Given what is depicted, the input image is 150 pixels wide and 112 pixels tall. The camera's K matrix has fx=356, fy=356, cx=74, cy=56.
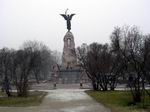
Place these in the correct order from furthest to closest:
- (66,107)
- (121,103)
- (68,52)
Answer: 1. (68,52)
2. (121,103)
3. (66,107)

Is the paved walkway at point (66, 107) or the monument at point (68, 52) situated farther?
the monument at point (68, 52)

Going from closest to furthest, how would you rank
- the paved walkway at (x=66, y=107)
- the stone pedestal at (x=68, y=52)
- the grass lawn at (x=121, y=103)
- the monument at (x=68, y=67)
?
1. the grass lawn at (x=121, y=103)
2. the paved walkway at (x=66, y=107)
3. the monument at (x=68, y=67)
4. the stone pedestal at (x=68, y=52)

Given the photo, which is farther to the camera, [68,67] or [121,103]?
[68,67]

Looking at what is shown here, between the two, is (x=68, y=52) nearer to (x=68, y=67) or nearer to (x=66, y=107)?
(x=68, y=67)

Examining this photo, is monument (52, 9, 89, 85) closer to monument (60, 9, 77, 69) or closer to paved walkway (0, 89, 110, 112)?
monument (60, 9, 77, 69)

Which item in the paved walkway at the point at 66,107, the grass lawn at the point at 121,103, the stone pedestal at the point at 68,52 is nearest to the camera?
the grass lawn at the point at 121,103

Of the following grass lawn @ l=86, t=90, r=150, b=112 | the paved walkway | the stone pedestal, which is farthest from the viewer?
the stone pedestal

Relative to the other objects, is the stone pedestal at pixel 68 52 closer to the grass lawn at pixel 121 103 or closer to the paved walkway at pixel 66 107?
the grass lawn at pixel 121 103

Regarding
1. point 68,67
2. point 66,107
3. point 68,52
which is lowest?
point 66,107

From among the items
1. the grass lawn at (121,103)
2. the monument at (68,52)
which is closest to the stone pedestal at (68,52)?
the monument at (68,52)

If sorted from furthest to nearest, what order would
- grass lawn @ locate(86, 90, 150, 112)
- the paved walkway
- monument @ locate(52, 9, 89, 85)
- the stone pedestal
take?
the stone pedestal → monument @ locate(52, 9, 89, 85) → the paved walkway → grass lawn @ locate(86, 90, 150, 112)

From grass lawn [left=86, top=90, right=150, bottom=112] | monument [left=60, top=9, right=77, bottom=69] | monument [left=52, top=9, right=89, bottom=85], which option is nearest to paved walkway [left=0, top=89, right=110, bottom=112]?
grass lawn [left=86, top=90, right=150, bottom=112]

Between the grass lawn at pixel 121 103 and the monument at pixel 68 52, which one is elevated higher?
the monument at pixel 68 52

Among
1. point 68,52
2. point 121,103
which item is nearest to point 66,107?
point 121,103
